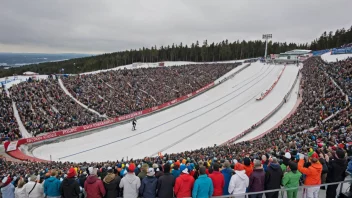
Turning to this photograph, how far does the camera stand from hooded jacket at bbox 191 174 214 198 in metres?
5.07

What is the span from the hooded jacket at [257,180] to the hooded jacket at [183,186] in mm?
1379

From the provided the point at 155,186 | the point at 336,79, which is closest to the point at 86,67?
the point at 336,79

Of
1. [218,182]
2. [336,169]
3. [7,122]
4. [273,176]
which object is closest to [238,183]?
[218,182]

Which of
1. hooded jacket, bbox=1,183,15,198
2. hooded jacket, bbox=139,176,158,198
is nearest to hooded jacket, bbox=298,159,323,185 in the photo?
hooded jacket, bbox=139,176,158,198

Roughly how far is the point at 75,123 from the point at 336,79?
27418 mm

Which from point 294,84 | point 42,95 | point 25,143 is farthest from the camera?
point 294,84

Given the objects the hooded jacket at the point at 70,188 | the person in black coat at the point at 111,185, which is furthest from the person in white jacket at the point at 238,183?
the hooded jacket at the point at 70,188

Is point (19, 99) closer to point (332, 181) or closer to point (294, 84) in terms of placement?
point (332, 181)

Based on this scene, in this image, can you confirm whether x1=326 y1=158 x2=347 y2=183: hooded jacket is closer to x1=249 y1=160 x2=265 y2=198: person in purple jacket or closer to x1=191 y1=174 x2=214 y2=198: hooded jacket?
x1=249 y1=160 x2=265 y2=198: person in purple jacket

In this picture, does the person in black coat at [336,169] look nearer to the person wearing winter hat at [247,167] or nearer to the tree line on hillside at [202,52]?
the person wearing winter hat at [247,167]

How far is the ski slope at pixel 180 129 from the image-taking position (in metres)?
22.9

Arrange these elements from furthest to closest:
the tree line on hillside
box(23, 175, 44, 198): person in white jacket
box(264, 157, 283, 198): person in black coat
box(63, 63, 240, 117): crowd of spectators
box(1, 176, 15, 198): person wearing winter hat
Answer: the tree line on hillside → box(63, 63, 240, 117): crowd of spectators → box(1, 176, 15, 198): person wearing winter hat → box(264, 157, 283, 198): person in black coat → box(23, 175, 44, 198): person in white jacket

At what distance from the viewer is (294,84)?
4294cm

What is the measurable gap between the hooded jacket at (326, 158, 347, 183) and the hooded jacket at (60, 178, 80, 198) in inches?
231
